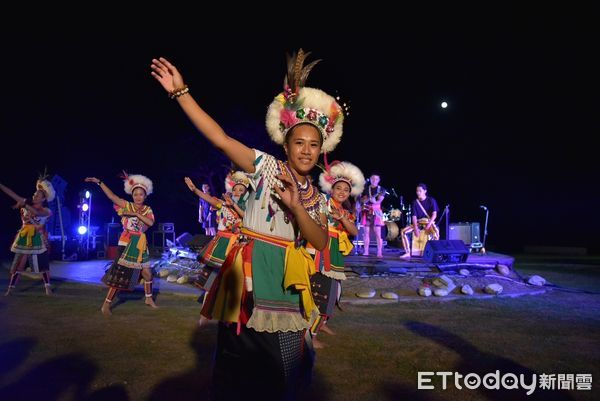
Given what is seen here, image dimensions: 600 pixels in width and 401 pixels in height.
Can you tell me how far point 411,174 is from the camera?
2683 cm

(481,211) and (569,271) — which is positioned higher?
(481,211)

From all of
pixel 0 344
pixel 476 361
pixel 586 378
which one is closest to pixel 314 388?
pixel 476 361

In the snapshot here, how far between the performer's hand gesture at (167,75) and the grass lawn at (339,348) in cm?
311

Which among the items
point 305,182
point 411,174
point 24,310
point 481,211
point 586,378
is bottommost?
point 24,310

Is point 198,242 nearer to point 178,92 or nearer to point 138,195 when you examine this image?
point 138,195

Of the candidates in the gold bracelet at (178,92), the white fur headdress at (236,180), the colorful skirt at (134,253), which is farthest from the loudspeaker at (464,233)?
the gold bracelet at (178,92)

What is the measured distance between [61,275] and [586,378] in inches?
515

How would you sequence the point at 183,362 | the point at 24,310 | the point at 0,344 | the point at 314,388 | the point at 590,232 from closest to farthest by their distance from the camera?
the point at 314,388, the point at 183,362, the point at 0,344, the point at 24,310, the point at 590,232

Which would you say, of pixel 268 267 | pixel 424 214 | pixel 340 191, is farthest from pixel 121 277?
pixel 424 214

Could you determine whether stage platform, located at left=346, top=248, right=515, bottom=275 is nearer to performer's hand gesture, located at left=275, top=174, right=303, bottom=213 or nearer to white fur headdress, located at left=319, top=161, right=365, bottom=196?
white fur headdress, located at left=319, top=161, right=365, bottom=196

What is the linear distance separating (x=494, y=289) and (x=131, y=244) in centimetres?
840

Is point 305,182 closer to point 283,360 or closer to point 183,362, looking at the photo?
point 283,360

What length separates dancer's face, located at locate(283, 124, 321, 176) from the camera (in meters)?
2.47

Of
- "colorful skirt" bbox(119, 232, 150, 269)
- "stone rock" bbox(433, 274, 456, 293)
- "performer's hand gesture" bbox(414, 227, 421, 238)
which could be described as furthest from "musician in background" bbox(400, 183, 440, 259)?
"colorful skirt" bbox(119, 232, 150, 269)
